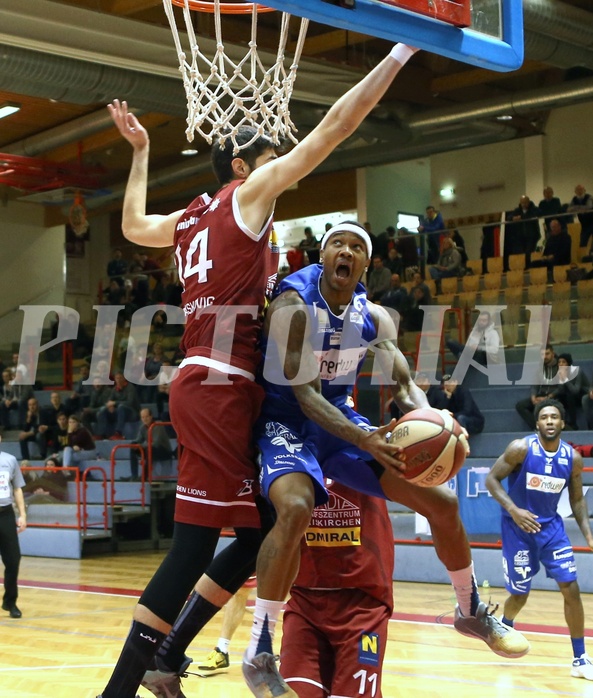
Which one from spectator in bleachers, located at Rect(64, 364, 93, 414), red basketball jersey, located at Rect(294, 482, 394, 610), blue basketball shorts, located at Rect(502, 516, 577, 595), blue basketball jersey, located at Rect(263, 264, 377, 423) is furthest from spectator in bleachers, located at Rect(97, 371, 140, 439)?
red basketball jersey, located at Rect(294, 482, 394, 610)

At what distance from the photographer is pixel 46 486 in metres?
14.5

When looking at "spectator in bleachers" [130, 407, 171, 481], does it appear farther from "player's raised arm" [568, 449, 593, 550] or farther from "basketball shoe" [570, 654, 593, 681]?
"basketball shoe" [570, 654, 593, 681]

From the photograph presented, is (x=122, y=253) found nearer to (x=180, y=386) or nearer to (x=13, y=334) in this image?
(x=13, y=334)

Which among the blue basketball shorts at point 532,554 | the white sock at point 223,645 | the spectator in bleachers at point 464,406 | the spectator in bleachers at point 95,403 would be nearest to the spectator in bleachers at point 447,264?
the spectator in bleachers at point 464,406

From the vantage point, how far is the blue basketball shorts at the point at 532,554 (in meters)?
7.77

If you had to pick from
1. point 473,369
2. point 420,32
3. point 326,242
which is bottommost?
point 473,369

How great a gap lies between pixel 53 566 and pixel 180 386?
35.0 ft

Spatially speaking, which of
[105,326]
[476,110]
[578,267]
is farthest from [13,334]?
[578,267]

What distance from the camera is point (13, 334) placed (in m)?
21.7

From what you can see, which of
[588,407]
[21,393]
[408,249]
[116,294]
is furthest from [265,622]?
[116,294]

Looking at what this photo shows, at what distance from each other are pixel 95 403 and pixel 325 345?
46.9 ft

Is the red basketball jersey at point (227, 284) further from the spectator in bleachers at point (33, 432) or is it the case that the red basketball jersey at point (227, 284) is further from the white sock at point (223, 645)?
the spectator in bleachers at point (33, 432)

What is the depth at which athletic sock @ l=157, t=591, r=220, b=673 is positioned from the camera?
4.06 meters

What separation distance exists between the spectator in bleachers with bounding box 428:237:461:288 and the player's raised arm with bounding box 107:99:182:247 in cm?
1255
